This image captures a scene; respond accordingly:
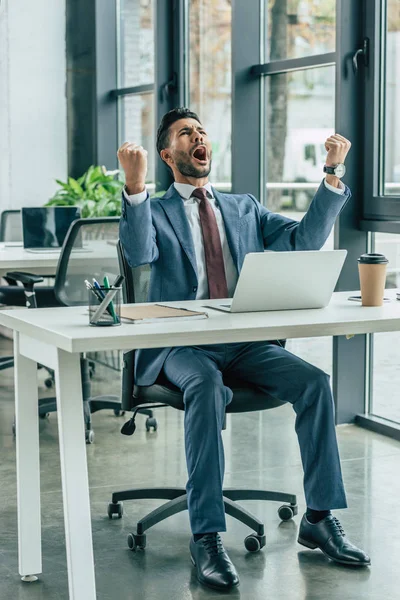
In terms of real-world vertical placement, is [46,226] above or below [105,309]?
above

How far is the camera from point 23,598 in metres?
2.51

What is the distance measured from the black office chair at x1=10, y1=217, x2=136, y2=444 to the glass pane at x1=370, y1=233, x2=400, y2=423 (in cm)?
115

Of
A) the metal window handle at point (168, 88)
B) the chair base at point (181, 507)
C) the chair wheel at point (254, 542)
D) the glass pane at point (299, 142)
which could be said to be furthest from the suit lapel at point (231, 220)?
the metal window handle at point (168, 88)

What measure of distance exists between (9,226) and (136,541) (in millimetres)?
3197

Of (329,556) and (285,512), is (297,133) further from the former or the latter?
(329,556)

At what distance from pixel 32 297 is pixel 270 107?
158cm

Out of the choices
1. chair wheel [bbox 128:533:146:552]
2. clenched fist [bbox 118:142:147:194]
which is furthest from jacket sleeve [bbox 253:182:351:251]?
chair wheel [bbox 128:533:146:552]

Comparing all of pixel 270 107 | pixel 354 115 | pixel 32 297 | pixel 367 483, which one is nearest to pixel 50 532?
pixel 367 483

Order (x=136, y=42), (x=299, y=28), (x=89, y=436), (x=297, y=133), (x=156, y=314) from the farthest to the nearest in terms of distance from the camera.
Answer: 1. (x=136, y=42)
2. (x=297, y=133)
3. (x=299, y=28)
4. (x=89, y=436)
5. (x=156, y=314)

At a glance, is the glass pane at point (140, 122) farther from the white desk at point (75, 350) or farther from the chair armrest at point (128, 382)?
the white desk at point (75, 350)

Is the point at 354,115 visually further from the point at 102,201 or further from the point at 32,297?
the point at 102,201

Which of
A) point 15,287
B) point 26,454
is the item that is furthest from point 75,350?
point 15,287

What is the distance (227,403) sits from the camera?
8.96ft

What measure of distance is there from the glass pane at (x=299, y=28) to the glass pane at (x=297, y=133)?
0.11 m
